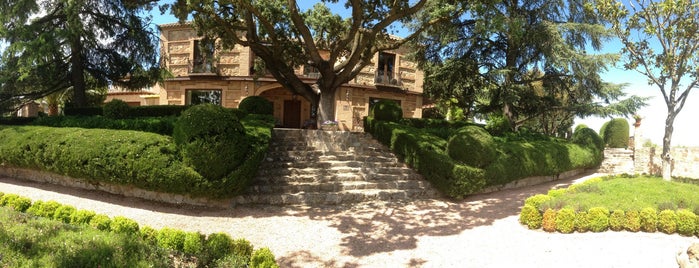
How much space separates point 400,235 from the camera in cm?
619

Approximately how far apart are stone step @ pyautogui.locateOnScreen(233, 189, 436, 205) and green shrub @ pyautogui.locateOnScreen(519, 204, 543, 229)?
9.89 ft

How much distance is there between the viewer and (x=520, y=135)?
1551cm

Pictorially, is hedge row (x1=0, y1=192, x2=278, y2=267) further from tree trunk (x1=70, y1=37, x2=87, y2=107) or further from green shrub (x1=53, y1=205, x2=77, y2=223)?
tree trunk (x1=70, y1=37, x2=87, y2=107)

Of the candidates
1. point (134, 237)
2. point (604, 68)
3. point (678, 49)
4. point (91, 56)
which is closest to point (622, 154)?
point (604, 68)

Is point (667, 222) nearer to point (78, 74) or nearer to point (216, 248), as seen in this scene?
point (216, 248)

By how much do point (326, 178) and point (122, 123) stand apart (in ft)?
19.6

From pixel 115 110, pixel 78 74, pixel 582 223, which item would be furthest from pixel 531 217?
pixel 78 74

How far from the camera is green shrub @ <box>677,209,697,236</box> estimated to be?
224 inches

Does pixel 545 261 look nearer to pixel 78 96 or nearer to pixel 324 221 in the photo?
pixel 324 221

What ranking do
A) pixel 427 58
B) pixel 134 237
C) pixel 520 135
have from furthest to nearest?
pixel 427 58 → pixel 520 135 → pixel 134 237

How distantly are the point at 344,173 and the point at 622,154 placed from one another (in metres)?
13.8

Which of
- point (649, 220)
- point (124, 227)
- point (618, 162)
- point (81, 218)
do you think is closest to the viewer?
point (124, 227)

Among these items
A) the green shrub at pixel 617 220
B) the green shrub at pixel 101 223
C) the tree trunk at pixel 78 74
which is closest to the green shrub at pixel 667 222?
the green shrub at pixel 617 220

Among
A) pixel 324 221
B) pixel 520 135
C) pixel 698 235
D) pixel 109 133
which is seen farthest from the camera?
pixel 520 135
